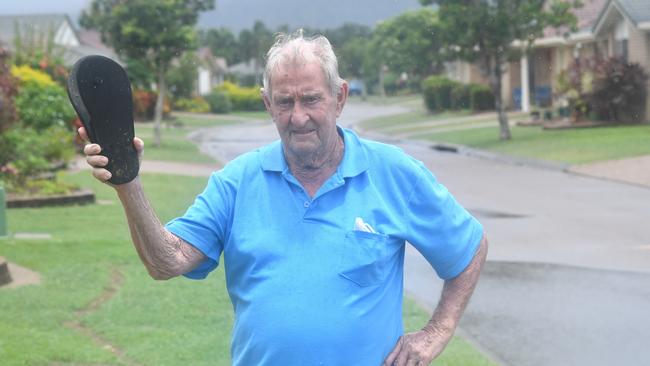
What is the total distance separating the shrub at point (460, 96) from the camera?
164ft

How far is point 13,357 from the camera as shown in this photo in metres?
6.43

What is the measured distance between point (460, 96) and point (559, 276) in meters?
41.0

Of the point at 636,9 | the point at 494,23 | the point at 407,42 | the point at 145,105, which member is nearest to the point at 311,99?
the point at 494,23

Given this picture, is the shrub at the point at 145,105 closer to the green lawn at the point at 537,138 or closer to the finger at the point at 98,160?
the green lawn at the point at 537,138

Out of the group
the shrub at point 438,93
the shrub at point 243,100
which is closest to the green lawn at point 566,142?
the shrub at point 438,93

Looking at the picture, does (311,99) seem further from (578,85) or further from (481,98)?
(481,98)

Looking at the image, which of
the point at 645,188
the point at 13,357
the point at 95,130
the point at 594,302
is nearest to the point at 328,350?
the point at 95,130

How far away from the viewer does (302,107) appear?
3137 mm

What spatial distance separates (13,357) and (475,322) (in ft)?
11.0

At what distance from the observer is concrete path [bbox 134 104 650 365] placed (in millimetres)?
7289

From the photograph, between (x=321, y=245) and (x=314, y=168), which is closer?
(x=321, y=245)

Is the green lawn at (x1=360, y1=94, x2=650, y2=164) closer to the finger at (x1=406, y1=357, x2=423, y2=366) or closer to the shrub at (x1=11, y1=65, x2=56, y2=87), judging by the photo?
the shrub at (x1=11, y1=65, x2=56, y2=87)

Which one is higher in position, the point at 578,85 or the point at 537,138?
the point at 578,85

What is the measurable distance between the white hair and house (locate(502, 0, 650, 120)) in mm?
29058
